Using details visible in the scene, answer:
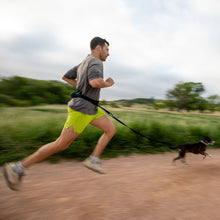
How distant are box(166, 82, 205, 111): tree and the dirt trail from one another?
53266mm

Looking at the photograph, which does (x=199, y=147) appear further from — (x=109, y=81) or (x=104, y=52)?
(x=104, y=52)

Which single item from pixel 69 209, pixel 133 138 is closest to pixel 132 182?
pixel 69 209

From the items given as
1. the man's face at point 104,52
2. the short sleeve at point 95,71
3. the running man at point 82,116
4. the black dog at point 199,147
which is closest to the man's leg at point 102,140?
the running man at point 82,116

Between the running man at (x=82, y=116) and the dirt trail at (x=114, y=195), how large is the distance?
36 centimetres

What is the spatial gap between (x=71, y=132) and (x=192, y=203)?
6.50 feet

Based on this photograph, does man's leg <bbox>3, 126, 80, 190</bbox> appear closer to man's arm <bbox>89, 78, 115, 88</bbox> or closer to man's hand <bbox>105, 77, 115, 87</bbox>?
man's arm <bbox>89, 78, 115, 88</bbox>

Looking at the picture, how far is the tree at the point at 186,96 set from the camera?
177 feet

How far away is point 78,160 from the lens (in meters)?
4.71

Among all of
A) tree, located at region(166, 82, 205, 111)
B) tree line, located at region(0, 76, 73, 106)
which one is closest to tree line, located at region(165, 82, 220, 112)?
tree, located at region(166, 82, 205, 111)

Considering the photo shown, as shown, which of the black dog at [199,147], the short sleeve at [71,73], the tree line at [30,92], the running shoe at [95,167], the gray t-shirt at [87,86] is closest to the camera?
the gray t-shirt at [87,86]

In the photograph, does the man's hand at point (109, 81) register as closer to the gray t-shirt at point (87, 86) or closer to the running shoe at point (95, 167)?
the gray t-shirt at point (87, 86)

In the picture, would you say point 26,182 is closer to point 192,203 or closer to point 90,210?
point 90,210

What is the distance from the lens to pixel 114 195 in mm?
2832

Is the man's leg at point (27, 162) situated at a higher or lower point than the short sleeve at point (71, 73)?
lower
